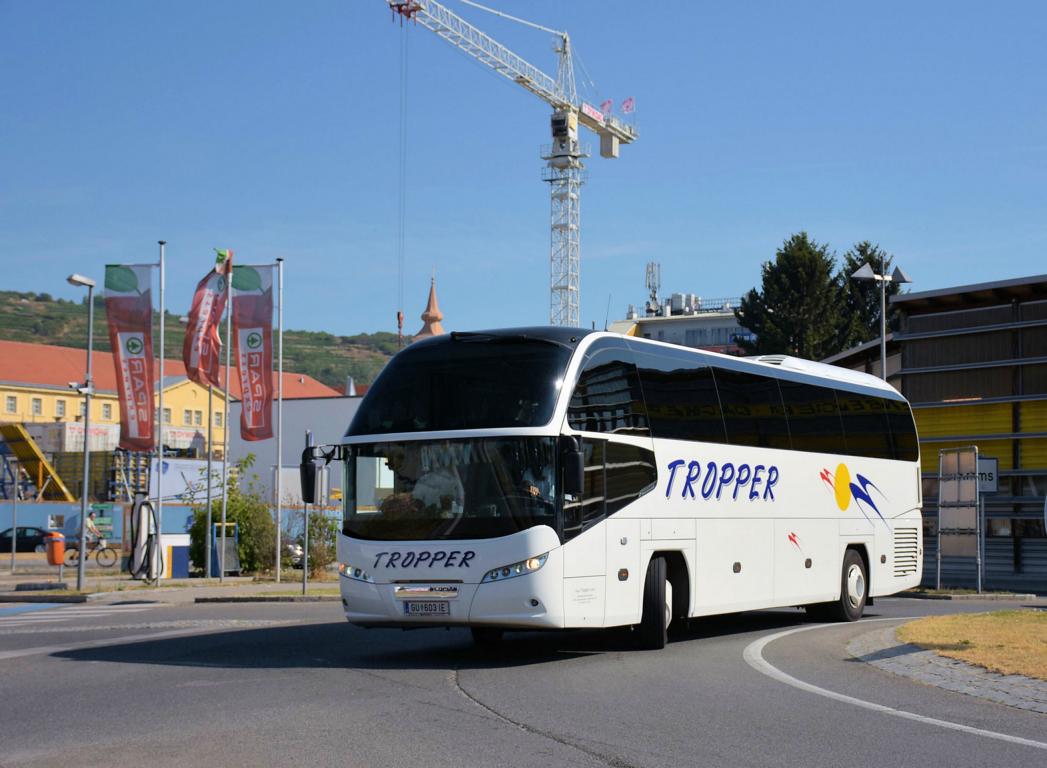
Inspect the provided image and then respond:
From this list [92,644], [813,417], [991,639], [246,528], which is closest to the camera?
[991,639]

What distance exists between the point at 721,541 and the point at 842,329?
228 feet

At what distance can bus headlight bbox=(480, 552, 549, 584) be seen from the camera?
13352 mm

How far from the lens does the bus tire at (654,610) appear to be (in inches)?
585

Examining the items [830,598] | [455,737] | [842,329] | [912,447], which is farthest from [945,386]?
[842,329]

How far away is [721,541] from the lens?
16.6 m

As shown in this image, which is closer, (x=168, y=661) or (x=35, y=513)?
(x=168, y=661)

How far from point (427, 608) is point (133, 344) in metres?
20.4

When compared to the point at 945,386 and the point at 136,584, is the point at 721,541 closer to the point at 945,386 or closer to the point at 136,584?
the point at 136,584

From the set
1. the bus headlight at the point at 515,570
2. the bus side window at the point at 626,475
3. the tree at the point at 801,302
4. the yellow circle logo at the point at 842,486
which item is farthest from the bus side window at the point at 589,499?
the tree at the point at 801,302

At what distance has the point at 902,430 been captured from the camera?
2292cm

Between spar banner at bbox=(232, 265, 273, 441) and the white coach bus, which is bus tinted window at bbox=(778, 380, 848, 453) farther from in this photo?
spar banner at bbox=(232, 265, 273, 441)

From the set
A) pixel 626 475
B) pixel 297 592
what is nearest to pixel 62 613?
pixel 297 592

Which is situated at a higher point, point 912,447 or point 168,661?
point 912,447

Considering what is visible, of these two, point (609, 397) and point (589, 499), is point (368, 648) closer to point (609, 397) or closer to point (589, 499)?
point (589, 499)
